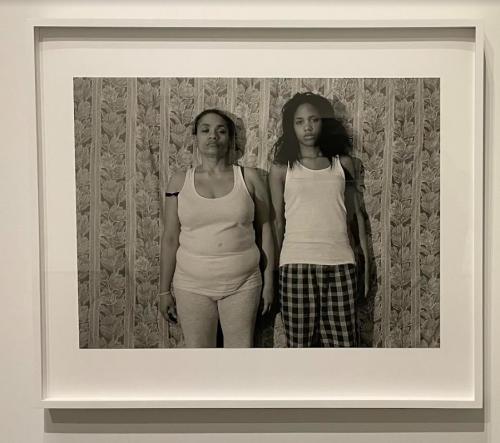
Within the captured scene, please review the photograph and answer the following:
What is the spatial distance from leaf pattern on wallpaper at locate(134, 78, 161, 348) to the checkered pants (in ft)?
0.67

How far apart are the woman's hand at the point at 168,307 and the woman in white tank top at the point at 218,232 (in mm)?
22

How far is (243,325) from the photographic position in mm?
1063

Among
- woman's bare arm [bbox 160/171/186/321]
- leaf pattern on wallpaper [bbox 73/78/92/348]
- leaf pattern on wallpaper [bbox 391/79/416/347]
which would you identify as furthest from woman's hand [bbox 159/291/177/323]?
leaf pattern on wallpaper [bbox 391/79/416/347]

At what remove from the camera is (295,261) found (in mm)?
1052

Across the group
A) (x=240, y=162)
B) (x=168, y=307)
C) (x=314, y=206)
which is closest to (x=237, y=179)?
(x=240, y=162)

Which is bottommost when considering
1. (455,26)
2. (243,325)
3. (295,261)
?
(243,325)

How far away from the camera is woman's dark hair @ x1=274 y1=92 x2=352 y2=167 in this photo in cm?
105

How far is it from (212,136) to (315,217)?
8.1 inches

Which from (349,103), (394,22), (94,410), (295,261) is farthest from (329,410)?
(394,22)

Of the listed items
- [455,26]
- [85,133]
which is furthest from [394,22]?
[85,133]

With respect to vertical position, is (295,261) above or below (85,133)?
below

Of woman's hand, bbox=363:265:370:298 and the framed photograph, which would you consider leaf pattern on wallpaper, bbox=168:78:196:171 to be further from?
woman's hand, bbox=363:265:370:298

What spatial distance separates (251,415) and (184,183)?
1.29 feet

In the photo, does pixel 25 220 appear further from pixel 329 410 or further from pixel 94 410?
pixel 329 410
